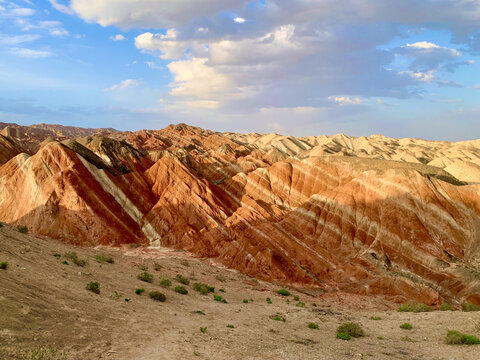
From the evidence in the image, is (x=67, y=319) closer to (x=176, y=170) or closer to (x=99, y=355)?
(x=99, y=355)

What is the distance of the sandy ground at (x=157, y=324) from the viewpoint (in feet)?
34.9

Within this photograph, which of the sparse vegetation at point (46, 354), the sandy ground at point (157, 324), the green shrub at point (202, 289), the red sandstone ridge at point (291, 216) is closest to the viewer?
the sparse vegetation at point (46, 354)

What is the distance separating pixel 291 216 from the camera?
1937 inches

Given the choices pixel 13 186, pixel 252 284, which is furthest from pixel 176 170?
pixel 252 284

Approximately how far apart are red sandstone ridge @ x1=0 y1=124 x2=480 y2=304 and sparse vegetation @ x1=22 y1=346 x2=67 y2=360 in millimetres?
29981

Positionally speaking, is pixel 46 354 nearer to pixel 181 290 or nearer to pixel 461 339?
pixel 181 290

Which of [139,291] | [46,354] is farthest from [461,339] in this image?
[139,291]

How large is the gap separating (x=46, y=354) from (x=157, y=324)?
5742 millimetres

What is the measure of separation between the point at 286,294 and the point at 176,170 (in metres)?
38.3

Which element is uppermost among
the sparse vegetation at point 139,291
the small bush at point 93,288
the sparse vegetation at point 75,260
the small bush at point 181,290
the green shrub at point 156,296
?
the small bush at point 93,288

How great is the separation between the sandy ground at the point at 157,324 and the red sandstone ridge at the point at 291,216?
16640 millimetres

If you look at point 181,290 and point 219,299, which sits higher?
point 181,290

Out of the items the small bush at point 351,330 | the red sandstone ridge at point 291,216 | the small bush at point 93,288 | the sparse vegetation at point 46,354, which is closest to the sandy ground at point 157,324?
the sparse vegetation at point 46,354

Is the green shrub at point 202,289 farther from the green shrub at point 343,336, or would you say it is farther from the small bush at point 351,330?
the green shrub at point 343,336
